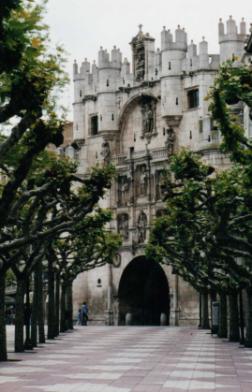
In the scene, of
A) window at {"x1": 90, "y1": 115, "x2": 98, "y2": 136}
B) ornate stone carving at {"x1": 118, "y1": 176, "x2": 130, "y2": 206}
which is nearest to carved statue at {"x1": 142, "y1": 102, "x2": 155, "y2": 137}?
ornate stone carving at {"x1": 118, "y1": 176, "x2": 130, "y2": 206}

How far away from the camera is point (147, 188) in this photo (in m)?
86.2

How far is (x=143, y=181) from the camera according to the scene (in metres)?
86.9

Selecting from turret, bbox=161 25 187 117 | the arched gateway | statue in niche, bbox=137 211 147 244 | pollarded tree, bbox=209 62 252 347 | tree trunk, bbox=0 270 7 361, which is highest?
turret, bbox=161 25 187 117

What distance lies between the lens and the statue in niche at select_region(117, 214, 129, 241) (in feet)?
286

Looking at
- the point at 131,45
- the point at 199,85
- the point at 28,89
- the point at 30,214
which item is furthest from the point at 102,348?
Result: the point at 131,45

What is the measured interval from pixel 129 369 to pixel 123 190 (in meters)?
59.7

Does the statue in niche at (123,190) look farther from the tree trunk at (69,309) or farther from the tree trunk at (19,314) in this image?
the tree trunk at (19,314)

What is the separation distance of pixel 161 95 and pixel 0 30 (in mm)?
65780

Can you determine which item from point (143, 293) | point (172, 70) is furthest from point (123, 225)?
point (172, 70)

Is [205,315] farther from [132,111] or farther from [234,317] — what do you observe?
[132,111]

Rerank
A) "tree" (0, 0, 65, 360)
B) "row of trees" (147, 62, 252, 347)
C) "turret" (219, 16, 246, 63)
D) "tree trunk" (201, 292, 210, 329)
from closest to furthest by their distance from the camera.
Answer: "tree" (0, 0, 65, 360)
"row of trees" (147, 62, 252, 347)
"tree trunk" (201, 292, 210, 329)
"turret" (219, 16, 246, 63)

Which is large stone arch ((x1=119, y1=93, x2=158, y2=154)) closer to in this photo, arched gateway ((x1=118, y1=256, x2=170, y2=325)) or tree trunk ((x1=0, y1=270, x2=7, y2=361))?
arched gateway ((x1=118, y1=256, x2=170, y2=325))

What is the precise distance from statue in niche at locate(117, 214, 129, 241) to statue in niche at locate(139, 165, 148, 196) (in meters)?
2.71

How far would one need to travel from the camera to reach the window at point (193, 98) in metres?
83.7
